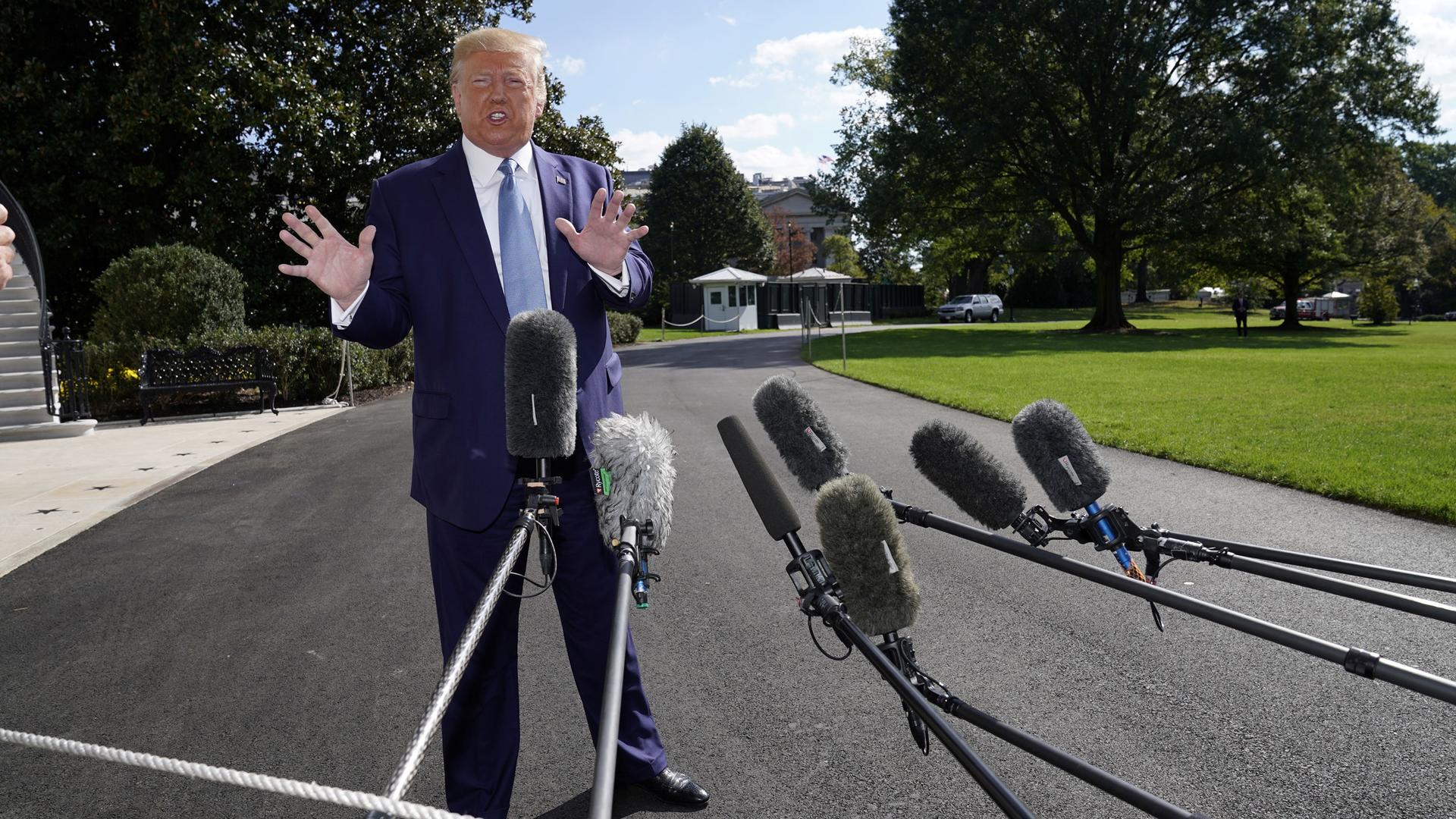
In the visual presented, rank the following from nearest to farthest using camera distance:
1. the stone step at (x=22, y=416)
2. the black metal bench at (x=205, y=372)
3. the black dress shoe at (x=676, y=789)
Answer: the black dress shoe at (x=676, y=789)
the stone step at (x=22, y=416)
the black metal bench at (x=205, y=372)

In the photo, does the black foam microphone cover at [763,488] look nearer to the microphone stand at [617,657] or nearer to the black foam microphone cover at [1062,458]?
the microphone stand at [617,657]

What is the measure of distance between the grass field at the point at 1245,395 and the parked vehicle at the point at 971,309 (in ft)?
75.2

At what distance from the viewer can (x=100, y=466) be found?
10797 millimetres

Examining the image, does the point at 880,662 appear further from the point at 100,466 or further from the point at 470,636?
the point at 100,466

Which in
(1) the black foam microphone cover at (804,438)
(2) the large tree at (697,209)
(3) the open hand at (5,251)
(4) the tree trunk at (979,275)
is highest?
(2) the large tree at (697,209)

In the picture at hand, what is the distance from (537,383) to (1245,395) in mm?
15513

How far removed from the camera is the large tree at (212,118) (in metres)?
19.0

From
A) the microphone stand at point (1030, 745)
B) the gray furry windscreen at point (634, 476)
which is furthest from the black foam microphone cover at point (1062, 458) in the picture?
the gray furry windscreen at point (634, 476)

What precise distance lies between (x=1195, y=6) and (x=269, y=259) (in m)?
32.0

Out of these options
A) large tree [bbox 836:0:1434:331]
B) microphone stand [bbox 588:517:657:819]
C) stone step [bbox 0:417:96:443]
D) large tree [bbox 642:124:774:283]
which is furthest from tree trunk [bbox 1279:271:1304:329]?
microphone stand [bbox 588:517:657:819]

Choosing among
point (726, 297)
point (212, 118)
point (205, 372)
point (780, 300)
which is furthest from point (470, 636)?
point (780, 300)

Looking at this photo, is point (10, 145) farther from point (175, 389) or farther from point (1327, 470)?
point (1327, 470)

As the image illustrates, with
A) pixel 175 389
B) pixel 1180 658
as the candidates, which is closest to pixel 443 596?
pixel 1180 658

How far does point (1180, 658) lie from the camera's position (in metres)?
4.36
